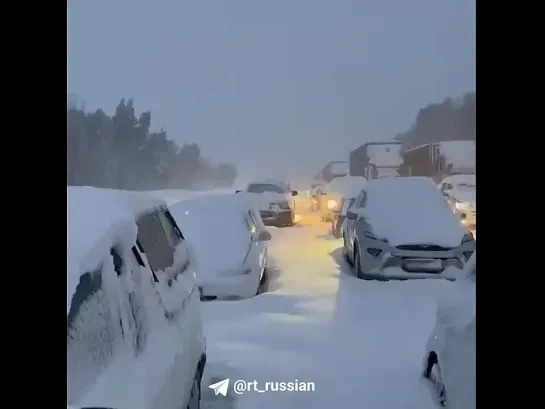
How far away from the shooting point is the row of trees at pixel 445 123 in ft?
6.98

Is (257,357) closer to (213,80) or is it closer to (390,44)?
(213,80)

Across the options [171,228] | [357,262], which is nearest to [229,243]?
[171,228]

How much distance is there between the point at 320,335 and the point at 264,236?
17.4 inches

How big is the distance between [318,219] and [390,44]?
2.44ft

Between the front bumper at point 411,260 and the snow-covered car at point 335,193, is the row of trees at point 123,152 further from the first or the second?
the front bumper at point 411,260

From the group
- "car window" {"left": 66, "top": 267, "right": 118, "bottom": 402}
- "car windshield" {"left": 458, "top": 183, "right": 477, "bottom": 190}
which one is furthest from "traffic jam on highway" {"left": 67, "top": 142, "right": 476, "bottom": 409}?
"car window" {"left": 66, "top": 267, "right": 118, "bottom": 402}

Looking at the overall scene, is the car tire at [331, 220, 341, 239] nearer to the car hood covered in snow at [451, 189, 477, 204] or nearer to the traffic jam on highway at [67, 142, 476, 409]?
the traffic jam on highway at [67, 142, 476, 409]

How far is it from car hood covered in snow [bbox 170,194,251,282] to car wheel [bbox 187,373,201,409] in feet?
1.30

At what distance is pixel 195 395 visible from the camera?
1.94 m

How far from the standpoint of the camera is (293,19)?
7.36ft

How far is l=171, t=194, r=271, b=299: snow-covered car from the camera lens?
225 centimetres

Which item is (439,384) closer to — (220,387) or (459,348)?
(459,348)
